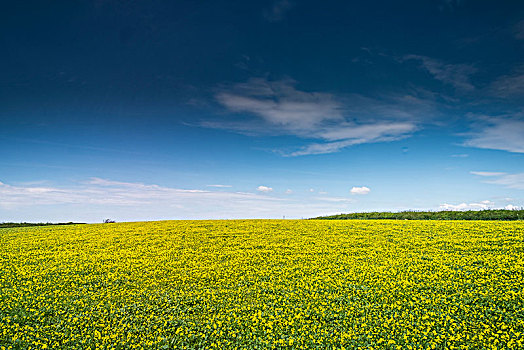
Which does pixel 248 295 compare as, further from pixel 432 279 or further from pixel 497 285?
pixel 497 285

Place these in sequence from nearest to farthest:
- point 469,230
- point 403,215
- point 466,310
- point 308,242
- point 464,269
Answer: point 466,310
point 464,269
point 308,242
point 469,230
point 403,215

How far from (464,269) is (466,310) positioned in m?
5.30

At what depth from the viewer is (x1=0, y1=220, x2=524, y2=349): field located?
36.5 feet

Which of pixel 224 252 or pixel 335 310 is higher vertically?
pixel 224 252

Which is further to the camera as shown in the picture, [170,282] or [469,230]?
[469,230]

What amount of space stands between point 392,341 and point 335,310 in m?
2.67

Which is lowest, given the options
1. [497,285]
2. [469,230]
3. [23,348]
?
[23,348]

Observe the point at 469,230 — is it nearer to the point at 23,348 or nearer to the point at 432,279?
the point at 432,279

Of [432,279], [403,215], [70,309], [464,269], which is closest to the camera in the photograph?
[70,309]

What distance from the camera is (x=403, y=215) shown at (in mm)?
49219

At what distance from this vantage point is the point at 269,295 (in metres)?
14.4

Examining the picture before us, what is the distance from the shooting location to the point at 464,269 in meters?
16.8

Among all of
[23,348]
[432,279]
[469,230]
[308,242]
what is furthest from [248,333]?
[469,230]

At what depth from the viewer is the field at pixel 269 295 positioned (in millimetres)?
11125
